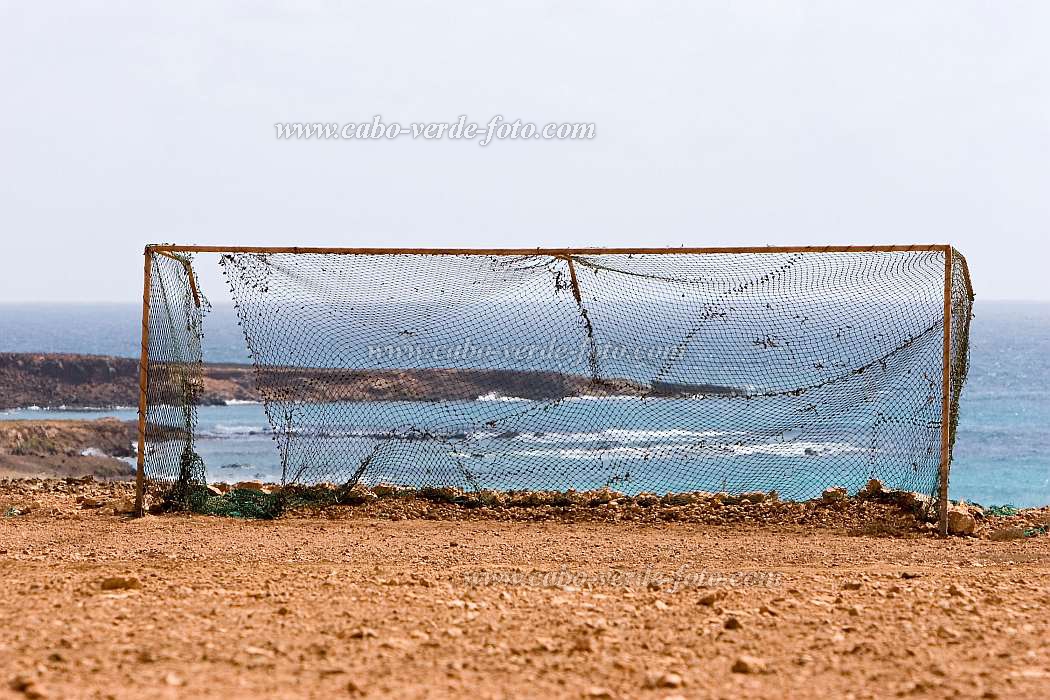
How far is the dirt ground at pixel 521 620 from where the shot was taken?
477cm

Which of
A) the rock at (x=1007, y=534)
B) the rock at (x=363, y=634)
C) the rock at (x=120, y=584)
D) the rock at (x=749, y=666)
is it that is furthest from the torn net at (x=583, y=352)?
the rock at (x=749, y=666)

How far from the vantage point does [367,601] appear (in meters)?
6.16

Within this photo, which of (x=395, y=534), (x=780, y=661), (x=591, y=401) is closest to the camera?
(x=780, y=661)

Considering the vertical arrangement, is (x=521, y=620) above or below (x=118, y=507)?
above

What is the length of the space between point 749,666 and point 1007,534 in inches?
233

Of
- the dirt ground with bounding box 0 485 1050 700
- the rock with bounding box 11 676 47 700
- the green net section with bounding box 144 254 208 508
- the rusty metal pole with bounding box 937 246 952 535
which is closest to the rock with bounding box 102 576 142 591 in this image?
the dirt ground with bounding box 0 485 1050 700

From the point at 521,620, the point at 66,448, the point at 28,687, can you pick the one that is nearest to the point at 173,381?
the point at 521,620

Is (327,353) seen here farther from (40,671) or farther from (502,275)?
(40,671)

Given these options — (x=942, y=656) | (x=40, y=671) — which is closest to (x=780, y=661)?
(x=942, y=656)

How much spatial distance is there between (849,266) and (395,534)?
5066 millimetres

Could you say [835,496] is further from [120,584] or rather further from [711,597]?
[120,584]

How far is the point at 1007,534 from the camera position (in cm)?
996

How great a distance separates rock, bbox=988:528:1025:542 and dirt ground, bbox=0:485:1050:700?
0.74m

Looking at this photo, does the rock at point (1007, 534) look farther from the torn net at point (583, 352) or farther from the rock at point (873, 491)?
the rock at point (873, 491)
